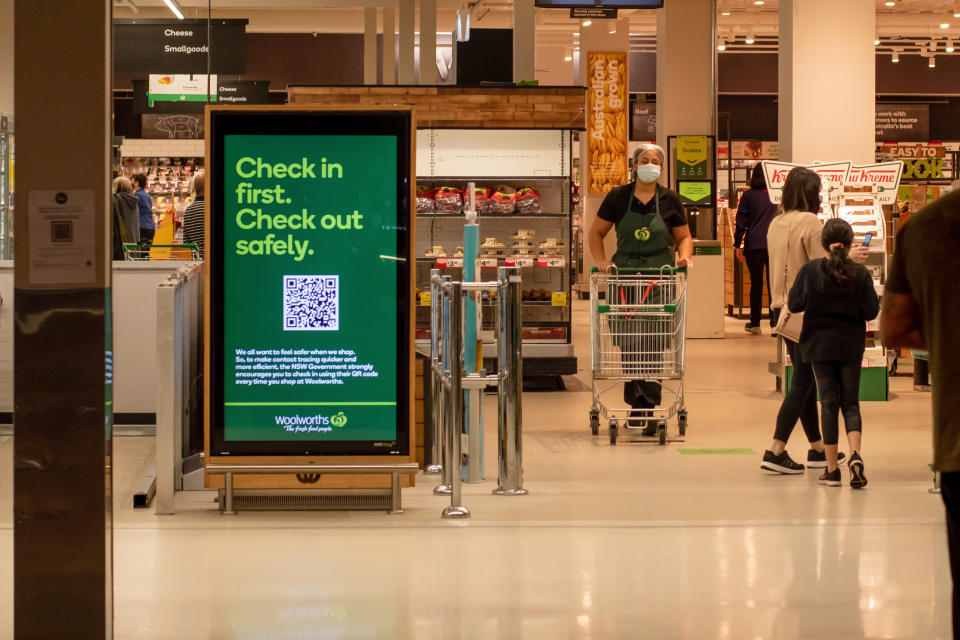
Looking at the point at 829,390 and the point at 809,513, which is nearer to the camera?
the point at 809,513

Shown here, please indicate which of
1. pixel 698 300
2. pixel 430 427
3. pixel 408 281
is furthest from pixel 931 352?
pixel 698 300

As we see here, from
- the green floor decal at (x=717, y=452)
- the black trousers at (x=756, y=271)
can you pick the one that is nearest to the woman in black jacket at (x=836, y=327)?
the green floor decal at (x=717, y=452)

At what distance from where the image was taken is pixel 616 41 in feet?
70.0

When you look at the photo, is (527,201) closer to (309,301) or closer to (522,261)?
(522,261)

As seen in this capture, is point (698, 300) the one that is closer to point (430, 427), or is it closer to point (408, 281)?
point (430, 427)

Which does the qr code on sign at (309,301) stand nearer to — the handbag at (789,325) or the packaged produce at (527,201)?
the handbag at (789,325)

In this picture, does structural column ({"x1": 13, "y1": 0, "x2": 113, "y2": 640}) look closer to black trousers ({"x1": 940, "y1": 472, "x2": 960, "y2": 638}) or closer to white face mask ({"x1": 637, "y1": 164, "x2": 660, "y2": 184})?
black trousers ({"x1": 940, "y1": 472, "x2": 960, "y2": 638})

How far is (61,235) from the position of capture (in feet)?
11.0

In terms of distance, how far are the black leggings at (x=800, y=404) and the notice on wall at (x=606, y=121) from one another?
13781 mm

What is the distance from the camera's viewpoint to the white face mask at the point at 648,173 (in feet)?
27.0

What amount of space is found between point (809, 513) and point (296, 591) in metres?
2.53

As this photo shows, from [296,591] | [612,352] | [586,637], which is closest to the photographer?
[586,637]

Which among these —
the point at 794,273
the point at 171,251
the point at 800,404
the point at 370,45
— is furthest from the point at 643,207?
the point at 370,45

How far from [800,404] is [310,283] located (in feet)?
9.02
